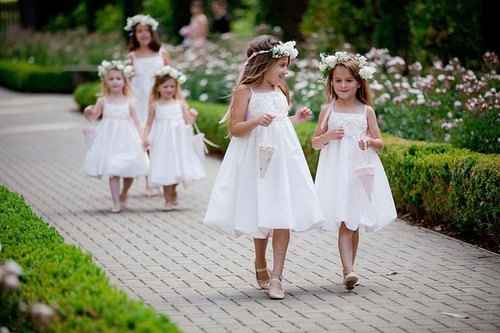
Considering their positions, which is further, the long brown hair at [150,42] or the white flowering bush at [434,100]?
the long brown hair at [150,42]

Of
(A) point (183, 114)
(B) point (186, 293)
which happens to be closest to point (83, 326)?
(B) point (186, 293)

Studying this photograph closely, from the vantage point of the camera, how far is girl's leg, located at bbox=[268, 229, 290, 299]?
259 inches

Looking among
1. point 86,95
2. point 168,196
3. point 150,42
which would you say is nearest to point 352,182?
point 168,196

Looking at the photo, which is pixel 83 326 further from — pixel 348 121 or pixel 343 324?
pixel 348 121

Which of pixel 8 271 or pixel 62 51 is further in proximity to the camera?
pixel 62 51

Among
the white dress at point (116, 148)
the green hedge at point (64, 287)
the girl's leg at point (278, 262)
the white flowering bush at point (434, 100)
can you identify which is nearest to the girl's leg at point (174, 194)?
the white dress at point (116, 148)

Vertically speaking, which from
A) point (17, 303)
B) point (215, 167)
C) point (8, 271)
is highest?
point (8, 271)

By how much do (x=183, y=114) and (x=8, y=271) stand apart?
253 inches

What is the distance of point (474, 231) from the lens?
8.57 m

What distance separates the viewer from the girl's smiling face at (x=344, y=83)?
6.96 metres

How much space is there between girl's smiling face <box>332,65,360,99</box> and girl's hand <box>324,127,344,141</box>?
0.81 feet

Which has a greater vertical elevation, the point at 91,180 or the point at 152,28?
the point at 152,28

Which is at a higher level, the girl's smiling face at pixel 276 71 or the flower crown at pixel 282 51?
the flower crown at pixel 282 51

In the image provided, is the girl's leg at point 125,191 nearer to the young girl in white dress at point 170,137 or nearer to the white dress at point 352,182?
the young girl in white dress at point 170,137
